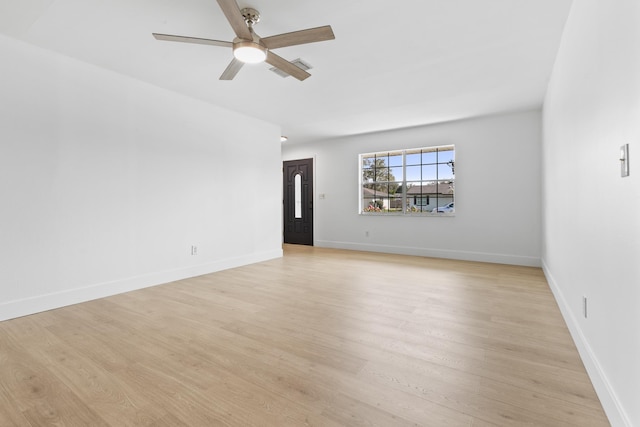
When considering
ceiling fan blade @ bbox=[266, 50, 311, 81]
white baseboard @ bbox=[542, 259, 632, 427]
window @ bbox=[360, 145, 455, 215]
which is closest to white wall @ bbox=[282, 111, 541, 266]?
window @ bbox=[360, 145, 455, 215]

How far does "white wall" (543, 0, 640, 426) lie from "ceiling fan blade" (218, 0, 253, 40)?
80.0 inches

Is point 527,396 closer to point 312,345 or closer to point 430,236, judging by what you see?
point 312,345

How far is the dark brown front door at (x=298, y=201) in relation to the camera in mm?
7684

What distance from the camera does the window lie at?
236 inches

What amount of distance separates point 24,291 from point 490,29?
16.3 ft

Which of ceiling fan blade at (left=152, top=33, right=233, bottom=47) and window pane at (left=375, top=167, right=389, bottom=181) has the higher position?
ceiling fan blade at (left=152, top=33, right=233, bottom=47)

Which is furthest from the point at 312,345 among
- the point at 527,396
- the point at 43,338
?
the point at 43,338

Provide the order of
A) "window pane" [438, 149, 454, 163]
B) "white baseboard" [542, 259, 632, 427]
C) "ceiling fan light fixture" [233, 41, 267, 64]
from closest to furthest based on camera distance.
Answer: "white baseboard" [542, 259, 632, 427] < "ceiling fan light fixture" [233, 41, 267, 64] < "window pane" [438, 149, 454, 163]

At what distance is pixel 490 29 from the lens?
2691 millimetres

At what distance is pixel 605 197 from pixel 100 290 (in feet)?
14.8

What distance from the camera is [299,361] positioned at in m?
2.02

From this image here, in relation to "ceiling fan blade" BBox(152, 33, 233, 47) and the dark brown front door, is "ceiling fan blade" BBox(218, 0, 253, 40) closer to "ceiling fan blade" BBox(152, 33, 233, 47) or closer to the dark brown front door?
"ceiling fan blade" BBox(152, 33, 233, 47)

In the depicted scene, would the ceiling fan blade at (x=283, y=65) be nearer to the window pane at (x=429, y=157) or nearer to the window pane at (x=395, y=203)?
the window pane at (x=429, y=157)

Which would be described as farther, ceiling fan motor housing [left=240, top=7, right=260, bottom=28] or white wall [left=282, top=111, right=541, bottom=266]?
white wall [left=282, top=111, right=541, bottom=266]
